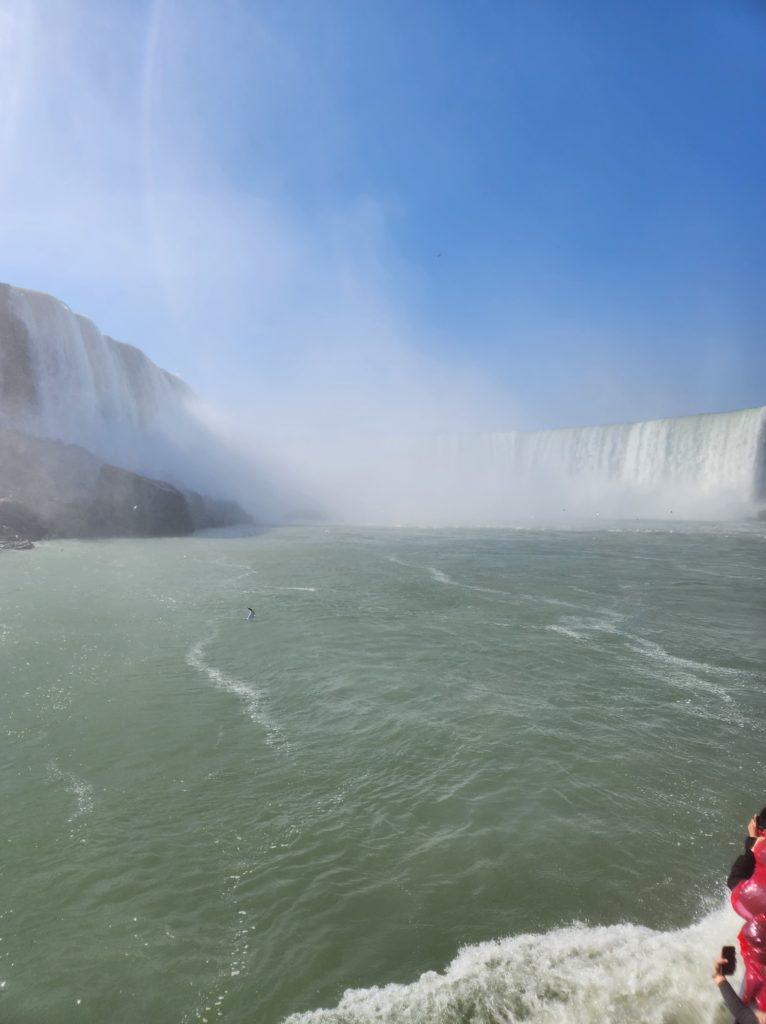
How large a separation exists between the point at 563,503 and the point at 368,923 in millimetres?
52091

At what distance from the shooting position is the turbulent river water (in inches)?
135

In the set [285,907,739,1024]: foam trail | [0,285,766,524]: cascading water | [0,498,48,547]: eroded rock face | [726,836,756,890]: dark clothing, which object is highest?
[0,285,766,524]: cascading water

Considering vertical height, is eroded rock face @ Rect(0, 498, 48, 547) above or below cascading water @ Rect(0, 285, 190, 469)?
below

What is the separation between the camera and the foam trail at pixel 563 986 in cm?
316

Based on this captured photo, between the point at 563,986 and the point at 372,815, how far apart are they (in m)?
2.16

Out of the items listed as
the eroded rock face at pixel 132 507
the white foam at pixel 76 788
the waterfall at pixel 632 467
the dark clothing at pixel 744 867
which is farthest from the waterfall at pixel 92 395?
the dark clothing at pixel 744 867

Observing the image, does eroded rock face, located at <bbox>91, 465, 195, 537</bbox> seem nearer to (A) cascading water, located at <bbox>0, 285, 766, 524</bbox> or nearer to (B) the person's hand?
(A) cascading water, located at <bbox>0, 285, 766, 524</bbox>

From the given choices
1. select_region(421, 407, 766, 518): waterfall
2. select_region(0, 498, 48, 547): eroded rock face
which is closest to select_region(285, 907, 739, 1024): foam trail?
select_region(0, 498, 48, 547): eroded rock face

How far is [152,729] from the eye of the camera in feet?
22.9

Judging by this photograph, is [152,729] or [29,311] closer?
[152,729]

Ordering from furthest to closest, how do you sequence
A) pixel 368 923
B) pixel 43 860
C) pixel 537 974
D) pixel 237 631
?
pixel 237 631 < pixel 43 860 < pixel 368 923 < pixel 537 974

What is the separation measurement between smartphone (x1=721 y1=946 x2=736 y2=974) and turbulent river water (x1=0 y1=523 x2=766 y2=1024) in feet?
2.65

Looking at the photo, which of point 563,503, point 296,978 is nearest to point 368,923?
point 296,978

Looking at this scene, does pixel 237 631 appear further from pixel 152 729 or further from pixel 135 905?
pixel 135 905
